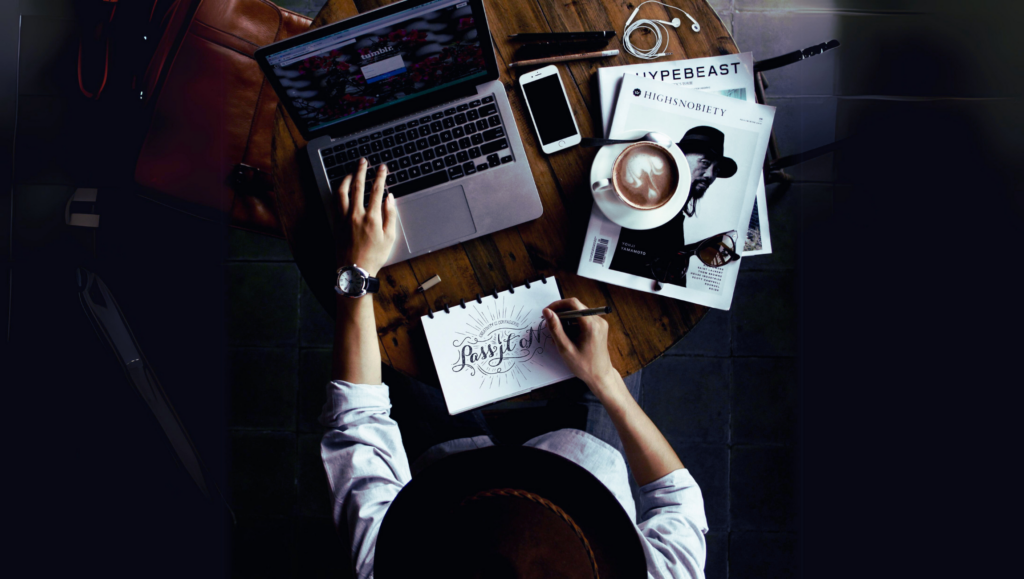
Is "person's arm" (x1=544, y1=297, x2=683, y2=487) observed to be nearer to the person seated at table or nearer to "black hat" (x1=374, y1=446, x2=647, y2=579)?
the person seated at table

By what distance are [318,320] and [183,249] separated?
0.50 m

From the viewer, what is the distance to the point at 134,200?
4.48 ft

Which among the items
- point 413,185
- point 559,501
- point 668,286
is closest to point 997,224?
point 668,286

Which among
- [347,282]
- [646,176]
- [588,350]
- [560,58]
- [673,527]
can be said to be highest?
[560,58]

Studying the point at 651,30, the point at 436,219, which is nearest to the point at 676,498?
the point at 436,219

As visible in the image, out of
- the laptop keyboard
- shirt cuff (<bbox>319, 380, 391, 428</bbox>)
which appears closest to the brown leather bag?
the laptop keyboard

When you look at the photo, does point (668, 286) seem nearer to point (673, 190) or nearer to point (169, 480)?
point (673, 190)

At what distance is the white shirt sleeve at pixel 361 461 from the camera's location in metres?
0.97

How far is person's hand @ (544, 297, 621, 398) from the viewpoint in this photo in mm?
1010

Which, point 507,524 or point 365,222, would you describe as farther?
point 365,222

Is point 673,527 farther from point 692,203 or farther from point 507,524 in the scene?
point 692,203

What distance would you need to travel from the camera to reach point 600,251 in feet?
3.44

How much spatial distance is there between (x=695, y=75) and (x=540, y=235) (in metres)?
0.49

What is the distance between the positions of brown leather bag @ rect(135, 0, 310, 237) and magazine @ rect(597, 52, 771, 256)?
2.91 ft
